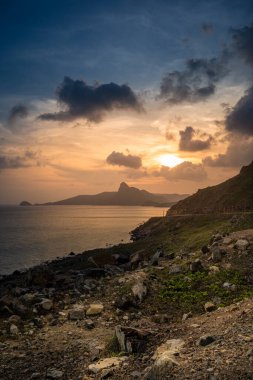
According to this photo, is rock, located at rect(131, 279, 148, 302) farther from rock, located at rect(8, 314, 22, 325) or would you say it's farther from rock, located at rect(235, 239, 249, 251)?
rock, located at rect(235, 239, 249, 251)

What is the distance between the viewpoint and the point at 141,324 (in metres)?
21.5

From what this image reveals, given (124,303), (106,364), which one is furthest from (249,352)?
(124,303)

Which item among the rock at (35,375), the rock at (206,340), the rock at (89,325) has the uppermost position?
the rock at (206,340)

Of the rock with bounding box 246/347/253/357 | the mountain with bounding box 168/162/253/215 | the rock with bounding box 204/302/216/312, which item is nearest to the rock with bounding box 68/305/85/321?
the rock with bounding box 204/302/216/312

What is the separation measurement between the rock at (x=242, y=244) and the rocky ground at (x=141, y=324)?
90 millimetres

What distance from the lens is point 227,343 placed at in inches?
571

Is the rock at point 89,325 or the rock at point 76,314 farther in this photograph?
the rock at point 76,314

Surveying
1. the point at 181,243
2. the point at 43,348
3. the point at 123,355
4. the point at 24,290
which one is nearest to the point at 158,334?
the point at 123,355

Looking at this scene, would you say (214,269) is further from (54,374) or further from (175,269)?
(54,374)

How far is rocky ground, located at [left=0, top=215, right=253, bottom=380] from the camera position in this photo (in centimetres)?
1420

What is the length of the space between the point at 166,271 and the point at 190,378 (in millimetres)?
20140

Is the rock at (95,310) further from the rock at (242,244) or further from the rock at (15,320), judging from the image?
the rock at (242,244)

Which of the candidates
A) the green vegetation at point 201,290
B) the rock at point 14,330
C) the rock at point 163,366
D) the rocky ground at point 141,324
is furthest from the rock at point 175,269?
the rock at point 163,366

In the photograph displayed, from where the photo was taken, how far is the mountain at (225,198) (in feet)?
353
